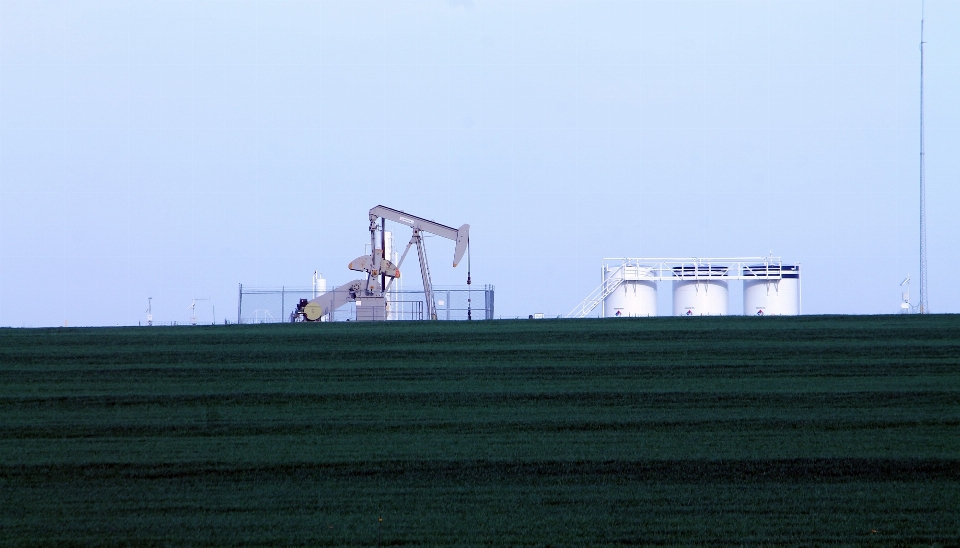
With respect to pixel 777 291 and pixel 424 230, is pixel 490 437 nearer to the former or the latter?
pixel 424 230

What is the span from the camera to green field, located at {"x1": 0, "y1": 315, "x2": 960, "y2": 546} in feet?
20.5

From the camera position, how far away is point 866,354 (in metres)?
11.5

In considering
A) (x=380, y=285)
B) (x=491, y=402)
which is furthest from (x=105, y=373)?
(x=380, y=285)

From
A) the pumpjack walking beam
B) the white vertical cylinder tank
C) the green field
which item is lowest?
the green field

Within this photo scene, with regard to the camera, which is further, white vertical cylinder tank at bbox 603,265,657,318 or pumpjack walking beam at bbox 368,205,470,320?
white vertical cylinder tank at bbox 603,265,657,318

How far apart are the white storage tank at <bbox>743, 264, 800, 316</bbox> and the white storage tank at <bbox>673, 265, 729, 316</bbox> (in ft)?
2.56

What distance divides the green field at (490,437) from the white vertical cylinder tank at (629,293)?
11307mm

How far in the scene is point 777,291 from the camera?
81.7 feet

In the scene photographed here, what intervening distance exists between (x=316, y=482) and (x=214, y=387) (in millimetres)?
3573

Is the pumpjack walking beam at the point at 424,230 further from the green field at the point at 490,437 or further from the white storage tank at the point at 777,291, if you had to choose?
the green field at the point at 490,437

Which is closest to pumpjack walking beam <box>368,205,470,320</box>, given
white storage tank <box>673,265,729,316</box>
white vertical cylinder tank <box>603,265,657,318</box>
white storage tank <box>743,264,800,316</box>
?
white vertical cylinder tank <box>603,265,657,318</box>

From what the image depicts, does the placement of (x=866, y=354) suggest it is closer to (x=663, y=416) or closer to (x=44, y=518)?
(x=663, y=416)

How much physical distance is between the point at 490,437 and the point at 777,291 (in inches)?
715

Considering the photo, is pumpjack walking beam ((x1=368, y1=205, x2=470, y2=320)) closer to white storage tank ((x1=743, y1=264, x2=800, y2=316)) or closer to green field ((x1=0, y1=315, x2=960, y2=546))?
white storage tank ((x1=743, y1=264, x2=800, y2=316))
